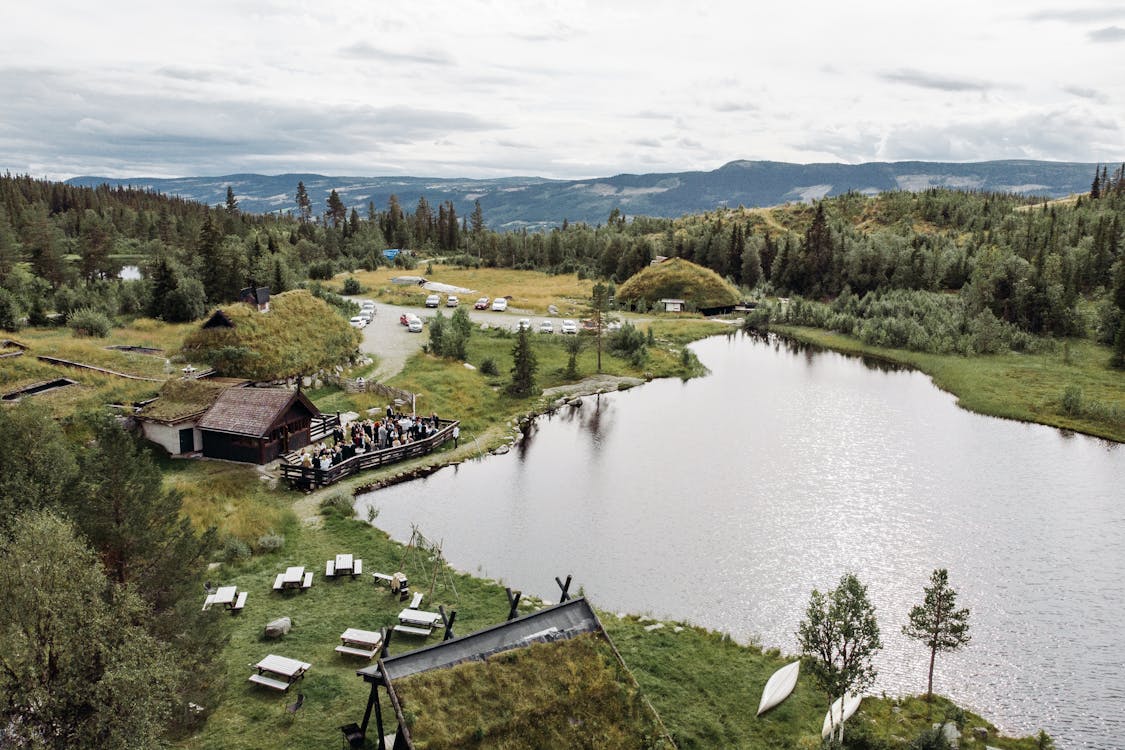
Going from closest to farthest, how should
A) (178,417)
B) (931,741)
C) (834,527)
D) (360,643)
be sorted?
1. (931,741)
2. (360,643)
3. (834,527)
4. (178,417)

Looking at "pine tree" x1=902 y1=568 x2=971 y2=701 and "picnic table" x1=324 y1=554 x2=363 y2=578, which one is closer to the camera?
"pine tree" x1=902 y1=568 x2=971 y2=701

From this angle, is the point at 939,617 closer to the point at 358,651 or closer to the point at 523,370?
the point at 358,651

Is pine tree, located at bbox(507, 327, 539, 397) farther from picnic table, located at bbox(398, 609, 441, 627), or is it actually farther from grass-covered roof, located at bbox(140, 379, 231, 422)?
picnic table, located at bbox(398, 609, 441, 627)

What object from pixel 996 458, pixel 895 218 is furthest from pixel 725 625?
pixel 895 218


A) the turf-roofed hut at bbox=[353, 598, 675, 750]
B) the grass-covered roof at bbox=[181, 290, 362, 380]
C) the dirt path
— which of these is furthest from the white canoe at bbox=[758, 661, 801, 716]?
the grass-covered roof at bbox=[181, 290, 362, 380]

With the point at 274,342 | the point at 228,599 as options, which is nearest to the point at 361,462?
the point at 228,599
